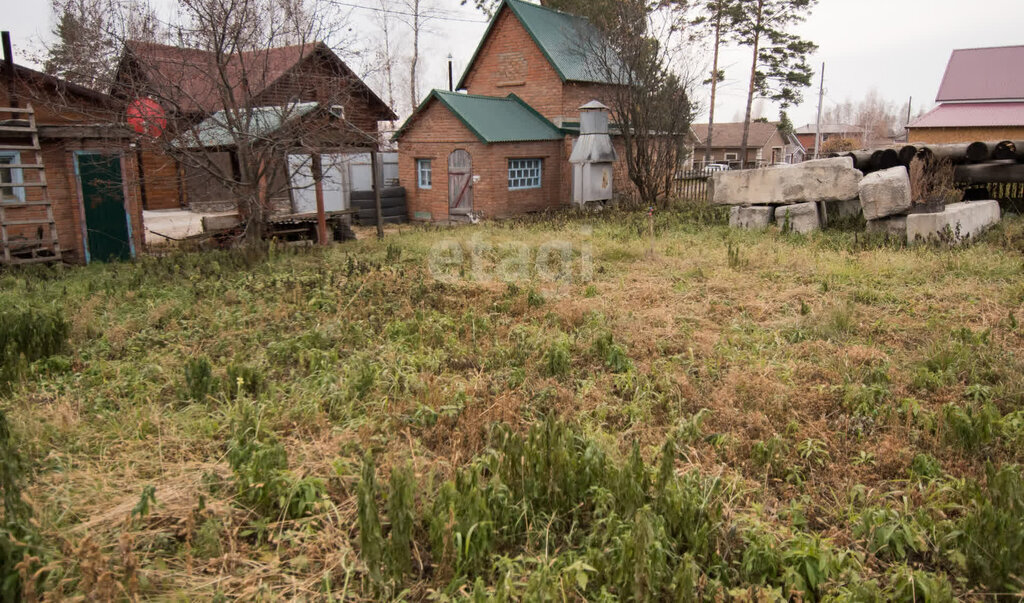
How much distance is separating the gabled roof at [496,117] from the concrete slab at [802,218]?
8380mm

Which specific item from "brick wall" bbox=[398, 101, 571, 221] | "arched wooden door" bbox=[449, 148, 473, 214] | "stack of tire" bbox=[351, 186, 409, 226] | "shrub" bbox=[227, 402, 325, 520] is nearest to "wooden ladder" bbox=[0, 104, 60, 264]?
"stack of tire" bbox=[351, 186, 409, 226]

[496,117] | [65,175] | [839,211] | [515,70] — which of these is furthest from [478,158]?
[65,175]

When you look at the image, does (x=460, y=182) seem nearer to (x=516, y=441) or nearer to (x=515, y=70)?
(x=515, y=70)

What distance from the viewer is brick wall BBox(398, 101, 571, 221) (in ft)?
62.0

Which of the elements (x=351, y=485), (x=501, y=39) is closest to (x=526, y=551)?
(x=351, y=485)

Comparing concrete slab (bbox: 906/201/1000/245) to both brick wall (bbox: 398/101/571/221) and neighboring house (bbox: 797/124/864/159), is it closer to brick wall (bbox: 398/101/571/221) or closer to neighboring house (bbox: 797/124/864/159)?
brick wall (bbox: 398/101/571/221)

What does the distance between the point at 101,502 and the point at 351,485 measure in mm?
1248

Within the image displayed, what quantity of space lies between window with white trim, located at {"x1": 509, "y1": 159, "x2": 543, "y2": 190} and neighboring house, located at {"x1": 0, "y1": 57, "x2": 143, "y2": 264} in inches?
389

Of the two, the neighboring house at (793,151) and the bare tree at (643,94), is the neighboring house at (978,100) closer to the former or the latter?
the bare tree at (643,94)

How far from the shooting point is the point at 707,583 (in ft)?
9.43

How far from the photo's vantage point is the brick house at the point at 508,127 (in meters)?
19.0

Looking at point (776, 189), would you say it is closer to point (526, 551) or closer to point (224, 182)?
point (224, 182)

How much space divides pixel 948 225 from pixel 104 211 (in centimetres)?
1539

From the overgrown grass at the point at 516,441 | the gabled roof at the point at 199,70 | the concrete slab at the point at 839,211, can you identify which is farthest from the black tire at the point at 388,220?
the concrete slab at the point at 839,211
